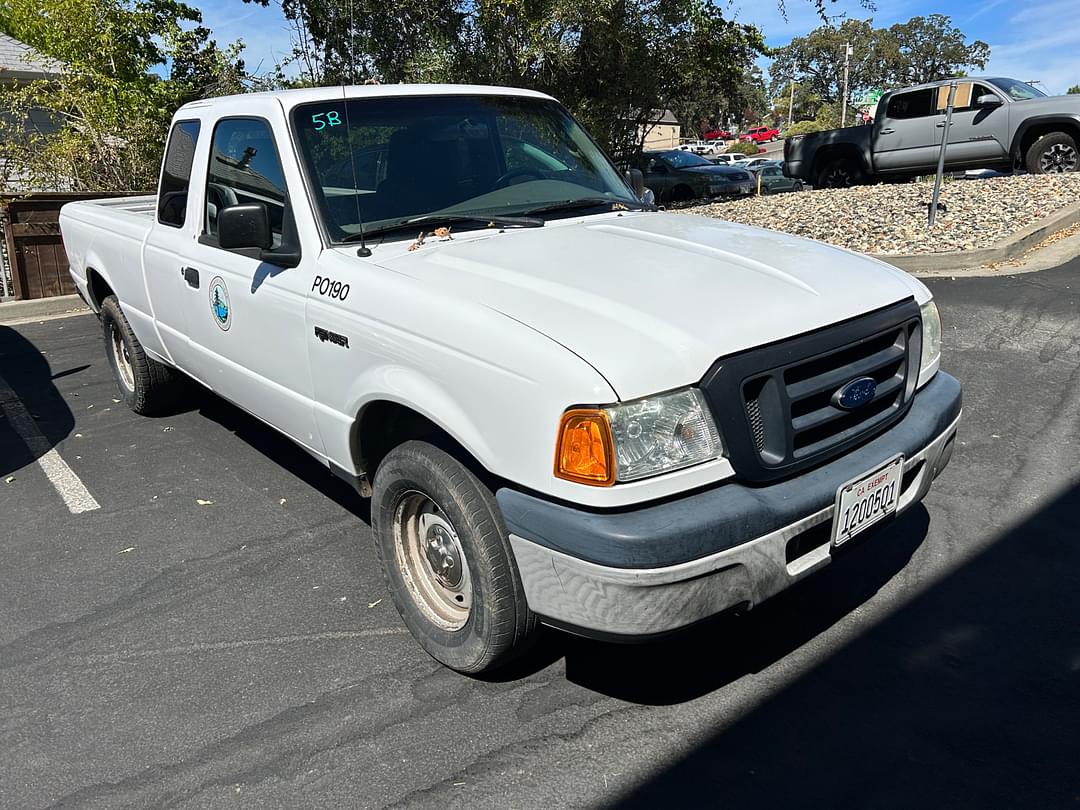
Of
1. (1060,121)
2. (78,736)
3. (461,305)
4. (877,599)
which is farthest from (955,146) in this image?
(78,736)

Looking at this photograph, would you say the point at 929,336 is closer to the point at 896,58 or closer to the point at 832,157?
the point at 832,157

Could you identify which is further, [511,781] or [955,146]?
[955,146]

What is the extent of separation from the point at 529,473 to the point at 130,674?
183 centimetres

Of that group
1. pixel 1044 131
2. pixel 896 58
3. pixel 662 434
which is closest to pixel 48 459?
pixel 662 434

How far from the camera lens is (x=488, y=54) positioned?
13.9 m

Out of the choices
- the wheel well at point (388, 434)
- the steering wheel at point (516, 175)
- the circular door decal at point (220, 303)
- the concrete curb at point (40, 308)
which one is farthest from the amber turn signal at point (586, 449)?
the concrete curb at point (40, 308)

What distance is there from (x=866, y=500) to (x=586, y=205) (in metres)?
1.86

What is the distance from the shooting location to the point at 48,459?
5422 millimetres

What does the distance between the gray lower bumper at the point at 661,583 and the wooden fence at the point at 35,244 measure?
994cm

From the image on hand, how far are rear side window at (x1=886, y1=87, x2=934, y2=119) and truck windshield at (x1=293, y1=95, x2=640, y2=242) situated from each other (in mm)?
12824

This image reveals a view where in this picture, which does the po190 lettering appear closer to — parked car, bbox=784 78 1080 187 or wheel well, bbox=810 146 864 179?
parked car, bbox=784 78 1080 187

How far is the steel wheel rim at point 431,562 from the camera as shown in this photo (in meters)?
3.03

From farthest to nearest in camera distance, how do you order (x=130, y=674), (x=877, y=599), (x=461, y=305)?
(x=877, y=599), (x=130, y=674), (x=461, y=305)

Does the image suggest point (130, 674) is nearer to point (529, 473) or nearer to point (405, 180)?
point (529, 473)
